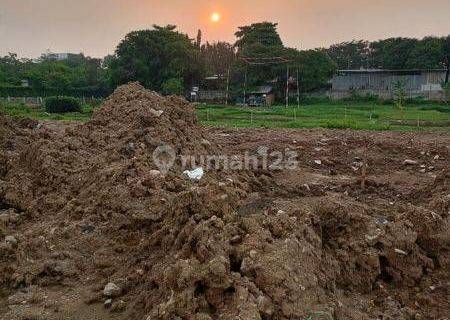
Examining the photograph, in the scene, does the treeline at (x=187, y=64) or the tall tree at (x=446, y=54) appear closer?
the treeline at (x=187, y=64)

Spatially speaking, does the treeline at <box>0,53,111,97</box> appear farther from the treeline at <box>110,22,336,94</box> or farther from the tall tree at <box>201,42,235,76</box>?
the tall tree at <box>201,42,235,76</box>

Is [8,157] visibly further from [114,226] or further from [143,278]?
[143,278]

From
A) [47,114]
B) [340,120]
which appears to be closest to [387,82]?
[340,120]

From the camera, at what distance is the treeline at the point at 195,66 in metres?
39.3

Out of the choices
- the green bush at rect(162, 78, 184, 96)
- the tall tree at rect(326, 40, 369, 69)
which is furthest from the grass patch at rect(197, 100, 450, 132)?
the tall tree at rect(326, 40, 369, 69)

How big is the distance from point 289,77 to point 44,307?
121 feet

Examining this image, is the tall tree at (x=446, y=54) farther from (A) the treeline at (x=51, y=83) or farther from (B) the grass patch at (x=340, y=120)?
(A) the treeline at (x=51, y=83)

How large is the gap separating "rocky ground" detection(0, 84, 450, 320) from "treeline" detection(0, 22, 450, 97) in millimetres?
28826

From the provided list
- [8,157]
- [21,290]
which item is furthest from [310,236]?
[8,157]

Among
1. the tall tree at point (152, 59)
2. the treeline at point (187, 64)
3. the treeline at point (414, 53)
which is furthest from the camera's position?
the treeline at point (414, 53)

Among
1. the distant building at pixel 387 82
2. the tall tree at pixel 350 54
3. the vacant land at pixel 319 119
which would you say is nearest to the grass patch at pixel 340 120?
the vacant land at pixel 319 119

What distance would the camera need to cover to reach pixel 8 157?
392 inches

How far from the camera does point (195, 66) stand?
41938mm

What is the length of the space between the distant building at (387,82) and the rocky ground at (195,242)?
34.1 metres
